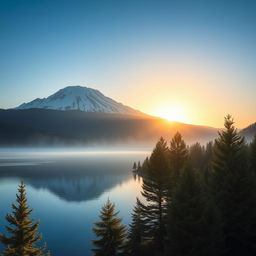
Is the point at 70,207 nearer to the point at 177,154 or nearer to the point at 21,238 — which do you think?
the point at 177,154

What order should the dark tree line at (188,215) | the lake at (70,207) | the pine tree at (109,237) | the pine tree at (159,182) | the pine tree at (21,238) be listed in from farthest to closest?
the lake at (70,207), the pine tree at (159,182), the pine tree at (109,237), the dark tree line at (188,215), the pine tree at (21,238)

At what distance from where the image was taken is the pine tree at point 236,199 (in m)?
26.7

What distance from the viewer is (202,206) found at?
23719mm

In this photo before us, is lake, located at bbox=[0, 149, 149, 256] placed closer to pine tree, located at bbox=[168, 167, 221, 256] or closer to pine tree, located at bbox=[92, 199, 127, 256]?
pine tree, located at bbox=[92, 199, 127, 256]

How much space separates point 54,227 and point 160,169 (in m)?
27.9

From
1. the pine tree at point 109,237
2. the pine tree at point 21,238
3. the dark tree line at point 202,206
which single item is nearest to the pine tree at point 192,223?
the dark tree line at point 202,206

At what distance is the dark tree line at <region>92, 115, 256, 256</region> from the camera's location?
2348cm

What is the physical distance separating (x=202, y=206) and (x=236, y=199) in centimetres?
589

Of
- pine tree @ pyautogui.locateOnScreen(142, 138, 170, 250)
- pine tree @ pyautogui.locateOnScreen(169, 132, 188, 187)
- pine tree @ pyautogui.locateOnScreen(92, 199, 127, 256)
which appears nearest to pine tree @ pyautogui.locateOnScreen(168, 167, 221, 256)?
pine tree @ pyautogui.locateOnScreen(92, 199, 127, 256)

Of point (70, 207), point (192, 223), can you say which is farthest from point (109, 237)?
point (70, 207)

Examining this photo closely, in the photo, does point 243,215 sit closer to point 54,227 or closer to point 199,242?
point 199,242

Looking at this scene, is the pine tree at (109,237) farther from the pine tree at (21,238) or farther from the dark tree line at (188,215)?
the pine tree at (21,238)

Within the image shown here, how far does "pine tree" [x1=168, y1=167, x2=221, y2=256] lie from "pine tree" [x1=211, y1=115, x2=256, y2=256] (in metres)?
3.56

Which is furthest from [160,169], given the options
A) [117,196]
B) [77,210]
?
[117,196]
